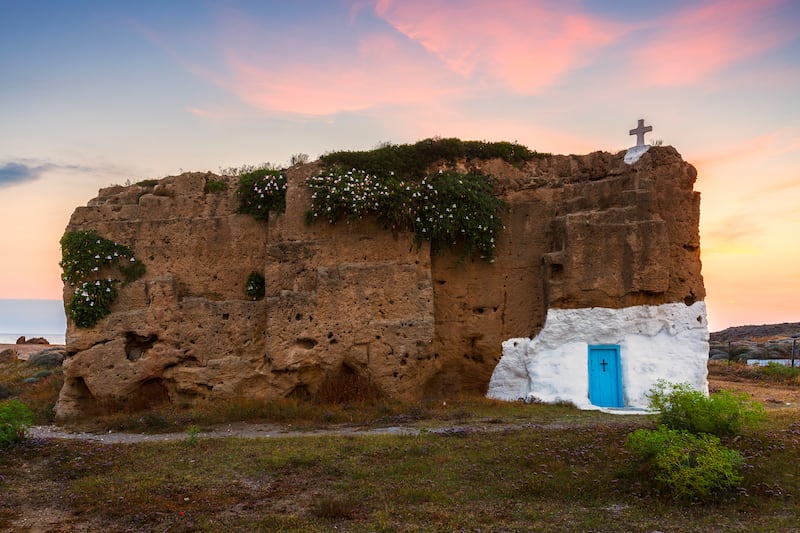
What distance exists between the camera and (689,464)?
9.80m

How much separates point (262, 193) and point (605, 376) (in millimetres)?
10213

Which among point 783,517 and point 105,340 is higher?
point 105,340

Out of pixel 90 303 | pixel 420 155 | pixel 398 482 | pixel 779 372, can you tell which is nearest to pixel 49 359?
pixel 90 303

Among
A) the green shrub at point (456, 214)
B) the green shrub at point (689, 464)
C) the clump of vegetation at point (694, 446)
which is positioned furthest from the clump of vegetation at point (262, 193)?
the green shrub at point (689, 464)

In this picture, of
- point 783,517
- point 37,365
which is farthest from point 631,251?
point 37,365

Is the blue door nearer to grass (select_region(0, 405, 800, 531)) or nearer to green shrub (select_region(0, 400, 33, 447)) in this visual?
grass (select_region(0, 405, 800, 531))

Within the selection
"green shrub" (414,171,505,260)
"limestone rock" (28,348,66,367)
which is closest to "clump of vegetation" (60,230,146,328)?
"green shrub" (414,171,505,260)

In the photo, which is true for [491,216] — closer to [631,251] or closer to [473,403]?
[631,251]

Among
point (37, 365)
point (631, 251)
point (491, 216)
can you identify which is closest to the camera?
point (631, 251)

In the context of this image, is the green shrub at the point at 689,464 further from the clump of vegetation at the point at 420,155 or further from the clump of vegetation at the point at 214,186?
the clump of vegetation at the point at 214,186

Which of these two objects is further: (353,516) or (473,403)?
(473,403)

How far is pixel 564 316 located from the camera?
1767 centimetres

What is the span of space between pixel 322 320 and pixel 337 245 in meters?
2.01

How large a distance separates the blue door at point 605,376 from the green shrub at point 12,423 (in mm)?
12874
